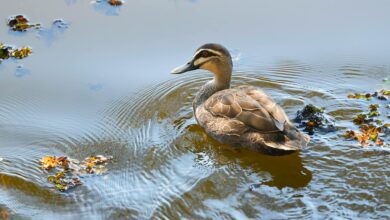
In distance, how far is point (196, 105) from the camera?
7.79 m

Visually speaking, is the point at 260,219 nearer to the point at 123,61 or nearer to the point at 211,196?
the point at 211,196

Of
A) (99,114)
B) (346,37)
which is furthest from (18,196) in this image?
(346,37)

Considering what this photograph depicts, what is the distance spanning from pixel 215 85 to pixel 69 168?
244cm

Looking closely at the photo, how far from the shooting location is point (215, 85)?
8.00 m

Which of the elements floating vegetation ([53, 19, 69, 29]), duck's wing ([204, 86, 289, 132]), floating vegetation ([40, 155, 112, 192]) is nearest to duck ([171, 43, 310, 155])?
duck's wing ([204, 86, 289, 132])

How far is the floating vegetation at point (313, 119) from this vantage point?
23.5 feet

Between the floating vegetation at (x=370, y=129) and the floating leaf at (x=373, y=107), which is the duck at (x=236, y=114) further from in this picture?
the floating leaf at (x=373, y=107)

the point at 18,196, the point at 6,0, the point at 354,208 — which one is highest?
the point at 6,0

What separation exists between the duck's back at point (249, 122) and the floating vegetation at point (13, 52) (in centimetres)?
281

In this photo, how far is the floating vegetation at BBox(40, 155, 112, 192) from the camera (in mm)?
6277

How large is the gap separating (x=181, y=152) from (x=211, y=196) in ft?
3.36

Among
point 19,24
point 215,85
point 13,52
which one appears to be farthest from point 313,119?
point 19,24

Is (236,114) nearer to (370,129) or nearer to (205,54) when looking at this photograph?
(205,54)

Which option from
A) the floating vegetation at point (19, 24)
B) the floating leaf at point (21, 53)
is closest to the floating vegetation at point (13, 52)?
the floating leaf at point (21, 53)
